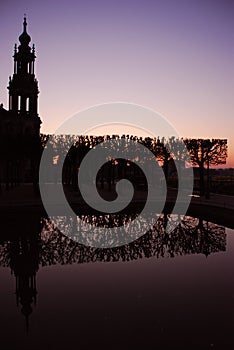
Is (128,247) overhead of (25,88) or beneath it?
beneath

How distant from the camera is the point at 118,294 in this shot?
7.39 meters

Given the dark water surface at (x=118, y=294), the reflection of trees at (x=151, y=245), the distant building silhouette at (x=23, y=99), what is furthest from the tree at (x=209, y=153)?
the distant building silhouette at (x=23, y=99)

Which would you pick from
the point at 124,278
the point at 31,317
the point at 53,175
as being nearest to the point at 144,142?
the point at 53,175

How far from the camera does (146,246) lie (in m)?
11.8

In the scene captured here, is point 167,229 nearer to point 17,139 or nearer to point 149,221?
point 149,221

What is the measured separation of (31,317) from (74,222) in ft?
34.0

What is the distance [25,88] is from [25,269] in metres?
47.7

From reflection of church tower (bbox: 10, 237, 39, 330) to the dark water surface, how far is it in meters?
0.02

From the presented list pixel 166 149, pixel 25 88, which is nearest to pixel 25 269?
pixel 166 149

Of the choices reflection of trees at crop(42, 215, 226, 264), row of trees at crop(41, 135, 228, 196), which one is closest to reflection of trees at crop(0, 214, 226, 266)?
reflection of trees at crop(42, 215, 226, 264)

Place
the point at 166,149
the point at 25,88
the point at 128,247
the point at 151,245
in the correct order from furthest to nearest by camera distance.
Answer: the point at 25,88 → the point at 166,149 → the point at 151,245 → the point at 128,247

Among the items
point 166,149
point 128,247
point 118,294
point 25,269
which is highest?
point 166,149

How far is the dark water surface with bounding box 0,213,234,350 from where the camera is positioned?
17.7ft

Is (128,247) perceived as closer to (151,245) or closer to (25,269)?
(151,245)
